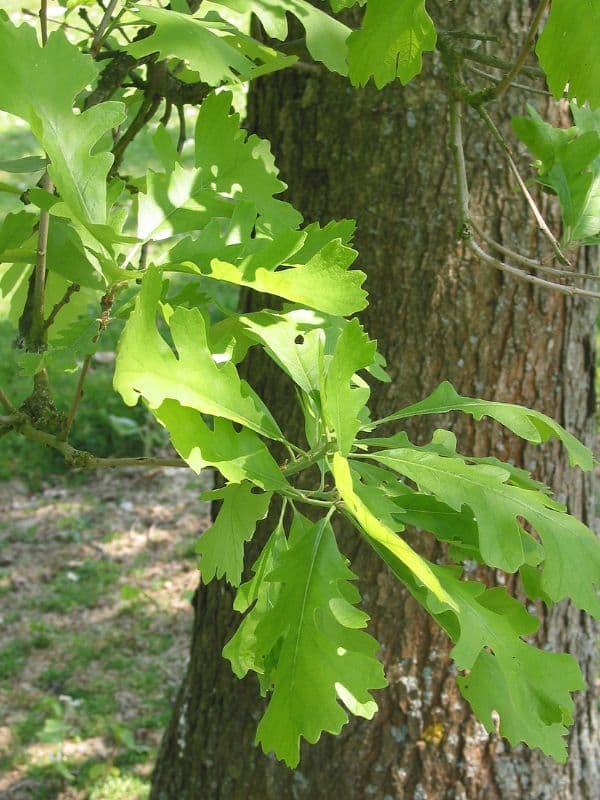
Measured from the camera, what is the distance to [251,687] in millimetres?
2361

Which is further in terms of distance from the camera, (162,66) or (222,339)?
(162,66)

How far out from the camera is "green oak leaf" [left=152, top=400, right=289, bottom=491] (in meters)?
0.88

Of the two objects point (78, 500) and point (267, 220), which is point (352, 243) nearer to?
point (267, 220)

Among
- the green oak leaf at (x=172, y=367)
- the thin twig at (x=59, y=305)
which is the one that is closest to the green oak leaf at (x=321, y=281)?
the green oak leaf at (x=172, y=367)

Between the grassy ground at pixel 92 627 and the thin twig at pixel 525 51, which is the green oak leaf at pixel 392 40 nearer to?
the thin twig at pixel 525 51

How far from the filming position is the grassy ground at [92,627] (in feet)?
11.0

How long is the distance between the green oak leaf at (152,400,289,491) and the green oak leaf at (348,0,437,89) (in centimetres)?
50

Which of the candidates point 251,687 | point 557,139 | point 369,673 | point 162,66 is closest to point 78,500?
point 251,687

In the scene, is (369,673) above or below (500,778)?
above

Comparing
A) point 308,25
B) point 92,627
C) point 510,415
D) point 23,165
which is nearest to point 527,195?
point 308,25

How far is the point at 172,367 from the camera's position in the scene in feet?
2.93

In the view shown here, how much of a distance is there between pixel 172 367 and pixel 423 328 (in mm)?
1350

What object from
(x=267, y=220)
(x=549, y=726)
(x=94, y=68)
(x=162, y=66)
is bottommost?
(x=549, y=726)

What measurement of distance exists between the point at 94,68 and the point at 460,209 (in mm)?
749
